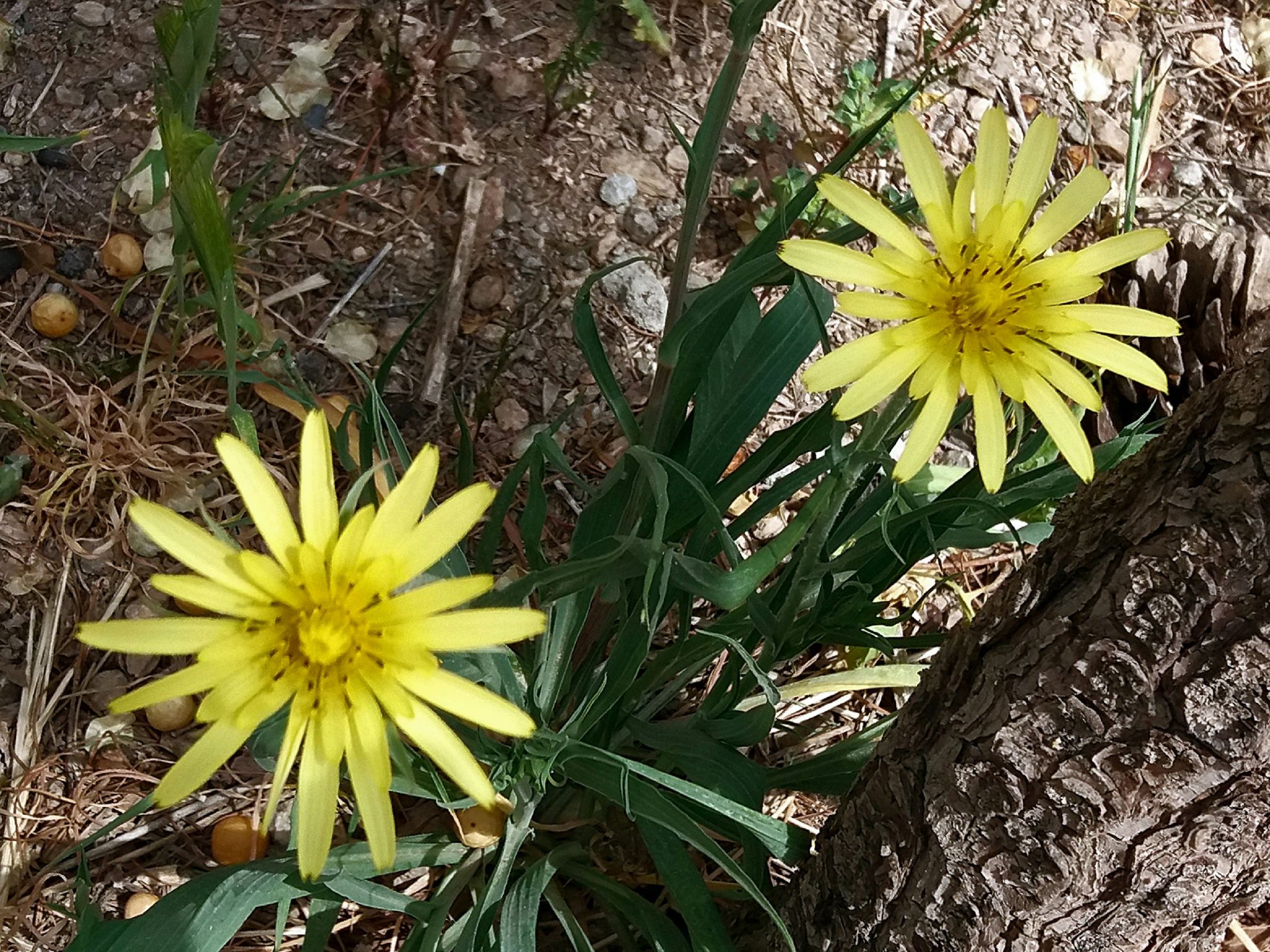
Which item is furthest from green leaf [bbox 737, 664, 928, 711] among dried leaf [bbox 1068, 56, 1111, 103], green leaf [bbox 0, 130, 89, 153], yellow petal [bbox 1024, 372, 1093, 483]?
dried leaf [bbox 1068, 56, 1111, 103]

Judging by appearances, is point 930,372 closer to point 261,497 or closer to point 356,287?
point 261,497

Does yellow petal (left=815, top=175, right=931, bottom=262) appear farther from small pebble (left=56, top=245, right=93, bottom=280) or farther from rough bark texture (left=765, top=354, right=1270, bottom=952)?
small pebble (left=56, top=245, right=93, bottom=280)

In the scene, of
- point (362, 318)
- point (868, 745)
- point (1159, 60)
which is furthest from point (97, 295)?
point (1159, 60)

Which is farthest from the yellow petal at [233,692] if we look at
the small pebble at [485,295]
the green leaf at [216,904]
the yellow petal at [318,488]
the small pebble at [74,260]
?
the small pebble at [74,260]

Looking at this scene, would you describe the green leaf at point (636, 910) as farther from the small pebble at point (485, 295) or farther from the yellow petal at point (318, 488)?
the small pebble at point (485, 295)

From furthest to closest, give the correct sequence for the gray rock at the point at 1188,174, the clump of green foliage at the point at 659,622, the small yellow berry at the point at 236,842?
the gray rock at the point at 1188,174 → the small yellow berry at the point at 236,842 → the clump of green foliage at the point at 659,622

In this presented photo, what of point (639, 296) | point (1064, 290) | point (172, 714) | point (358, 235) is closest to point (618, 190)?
point (639, 296)
